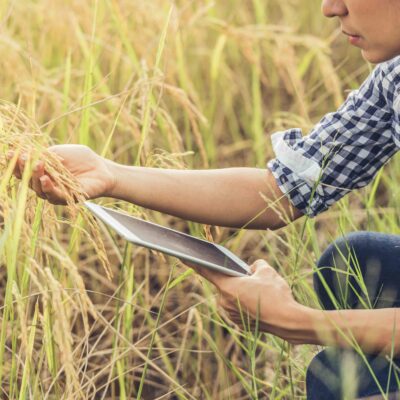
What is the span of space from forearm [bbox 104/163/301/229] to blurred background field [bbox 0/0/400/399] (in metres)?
0.04

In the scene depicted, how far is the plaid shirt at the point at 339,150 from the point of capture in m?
2.00

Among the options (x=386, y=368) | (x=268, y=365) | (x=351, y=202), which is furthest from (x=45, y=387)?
(x=351, y=202)

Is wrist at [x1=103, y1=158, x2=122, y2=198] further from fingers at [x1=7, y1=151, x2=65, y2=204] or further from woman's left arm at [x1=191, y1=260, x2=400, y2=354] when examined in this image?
woman's left arm at [x1=191, y1=260, x2=400, y2=354]

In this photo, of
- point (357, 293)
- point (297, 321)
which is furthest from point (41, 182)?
point (357, 293)

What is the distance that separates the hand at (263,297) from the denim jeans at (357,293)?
4.1 inches

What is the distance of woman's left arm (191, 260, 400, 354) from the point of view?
1655 millimetres

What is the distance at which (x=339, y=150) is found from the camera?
2.04 meters

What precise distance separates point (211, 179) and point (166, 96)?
1491 millimetres

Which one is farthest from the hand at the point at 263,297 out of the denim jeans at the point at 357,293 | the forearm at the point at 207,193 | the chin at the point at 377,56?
the chin at the point at 377,56

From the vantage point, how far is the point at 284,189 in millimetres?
2033

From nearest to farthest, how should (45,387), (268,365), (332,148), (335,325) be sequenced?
(335,325), (332,148), (45,387), (268,365)

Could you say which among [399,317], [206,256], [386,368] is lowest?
[386,368]

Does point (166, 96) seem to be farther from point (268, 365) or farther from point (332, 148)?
point (332, 148)

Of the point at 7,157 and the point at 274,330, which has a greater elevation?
the point at 7,157
